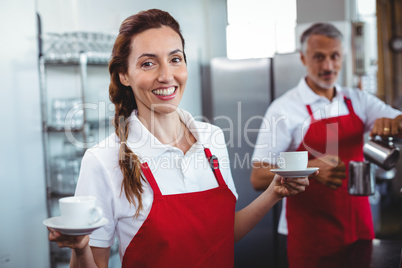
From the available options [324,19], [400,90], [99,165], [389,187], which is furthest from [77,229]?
[400,90]

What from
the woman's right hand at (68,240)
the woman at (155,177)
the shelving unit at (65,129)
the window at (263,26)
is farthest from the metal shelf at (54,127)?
the woman's right hand at (68,240)

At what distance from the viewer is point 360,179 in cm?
174

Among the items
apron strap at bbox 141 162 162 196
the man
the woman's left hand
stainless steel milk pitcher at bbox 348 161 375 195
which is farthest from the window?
apron strap at bbox 141 162 162 196

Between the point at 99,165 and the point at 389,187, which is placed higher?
the point at 99,165

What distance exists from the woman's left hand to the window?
187cm

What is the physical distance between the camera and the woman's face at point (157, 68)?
3.73 feet

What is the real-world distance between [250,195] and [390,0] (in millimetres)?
5778

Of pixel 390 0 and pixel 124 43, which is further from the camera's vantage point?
pixel 390 0

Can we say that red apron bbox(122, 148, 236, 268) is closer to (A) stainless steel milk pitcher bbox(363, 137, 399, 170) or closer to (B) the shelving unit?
(A) stainless steel milk pitcher bbox(363, 137, 399, 170)

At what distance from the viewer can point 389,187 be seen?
410 cm

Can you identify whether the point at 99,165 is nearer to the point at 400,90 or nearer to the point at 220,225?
the point at 220,225

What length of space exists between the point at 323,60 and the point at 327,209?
72 cm

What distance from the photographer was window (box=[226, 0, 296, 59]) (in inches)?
114

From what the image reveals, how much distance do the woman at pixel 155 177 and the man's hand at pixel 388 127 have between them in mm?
676
